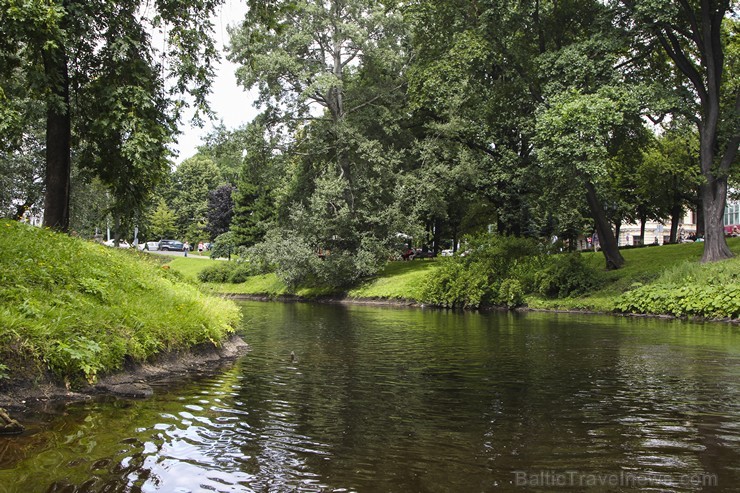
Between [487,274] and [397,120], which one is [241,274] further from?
[487,274]

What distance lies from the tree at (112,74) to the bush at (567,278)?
21712mm

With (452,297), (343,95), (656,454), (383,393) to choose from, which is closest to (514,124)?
(452,297)

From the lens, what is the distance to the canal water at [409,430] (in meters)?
5.79

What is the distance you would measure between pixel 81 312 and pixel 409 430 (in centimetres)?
605

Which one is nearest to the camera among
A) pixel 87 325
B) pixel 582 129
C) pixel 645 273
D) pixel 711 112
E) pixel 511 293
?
pixel 87 325

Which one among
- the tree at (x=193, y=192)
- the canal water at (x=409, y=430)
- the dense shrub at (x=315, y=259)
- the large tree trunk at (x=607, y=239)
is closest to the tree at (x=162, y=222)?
the tree at (x=193, y=192)

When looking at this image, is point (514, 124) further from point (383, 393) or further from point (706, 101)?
point (383, 393)

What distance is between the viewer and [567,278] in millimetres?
32594

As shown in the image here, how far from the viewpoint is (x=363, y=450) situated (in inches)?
267

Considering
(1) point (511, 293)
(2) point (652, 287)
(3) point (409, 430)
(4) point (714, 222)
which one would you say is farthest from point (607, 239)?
(3) point (409, 430)

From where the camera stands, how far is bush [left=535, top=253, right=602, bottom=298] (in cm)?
3203

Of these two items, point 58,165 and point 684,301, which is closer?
point 58,165

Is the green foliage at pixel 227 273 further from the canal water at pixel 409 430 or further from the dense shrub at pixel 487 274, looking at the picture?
the canal water at pixel 409 430

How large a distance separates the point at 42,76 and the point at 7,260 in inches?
280
